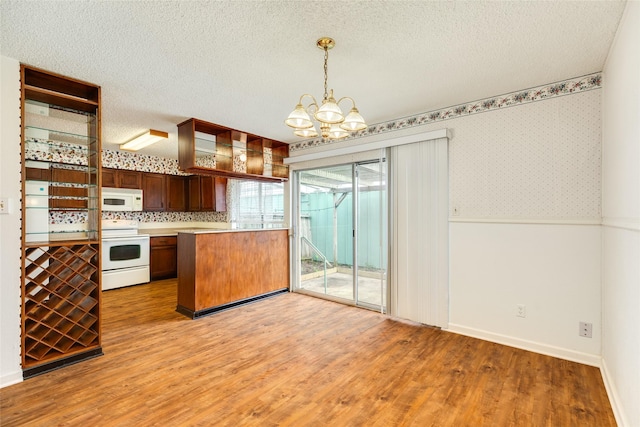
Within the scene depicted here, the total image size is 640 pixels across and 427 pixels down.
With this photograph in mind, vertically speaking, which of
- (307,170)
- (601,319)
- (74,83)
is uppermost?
(74,83)

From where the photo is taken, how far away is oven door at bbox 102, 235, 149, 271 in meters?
5.01

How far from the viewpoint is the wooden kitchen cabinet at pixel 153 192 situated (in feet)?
19.2

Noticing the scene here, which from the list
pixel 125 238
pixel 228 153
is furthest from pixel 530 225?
pixel 125 238

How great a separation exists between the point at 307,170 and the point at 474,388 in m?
3.54

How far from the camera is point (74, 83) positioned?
270 cm

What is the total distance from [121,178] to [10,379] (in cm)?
406

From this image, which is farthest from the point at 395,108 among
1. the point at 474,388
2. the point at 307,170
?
the point at 474,388

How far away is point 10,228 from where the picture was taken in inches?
89.0

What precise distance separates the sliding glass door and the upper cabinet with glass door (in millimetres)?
490

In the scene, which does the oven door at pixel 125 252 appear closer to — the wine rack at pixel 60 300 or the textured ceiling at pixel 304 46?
the wine rack at pixel 60 300

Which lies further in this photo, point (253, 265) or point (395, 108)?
point (253, 265)

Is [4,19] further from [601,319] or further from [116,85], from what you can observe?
[601,319]

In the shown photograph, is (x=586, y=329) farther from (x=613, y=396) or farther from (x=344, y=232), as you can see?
(x=344, y=232)

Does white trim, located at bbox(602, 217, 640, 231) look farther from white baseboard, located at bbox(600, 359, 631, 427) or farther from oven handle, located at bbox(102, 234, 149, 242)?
oven handle, located at bbox(102, 234, 149, 242)
